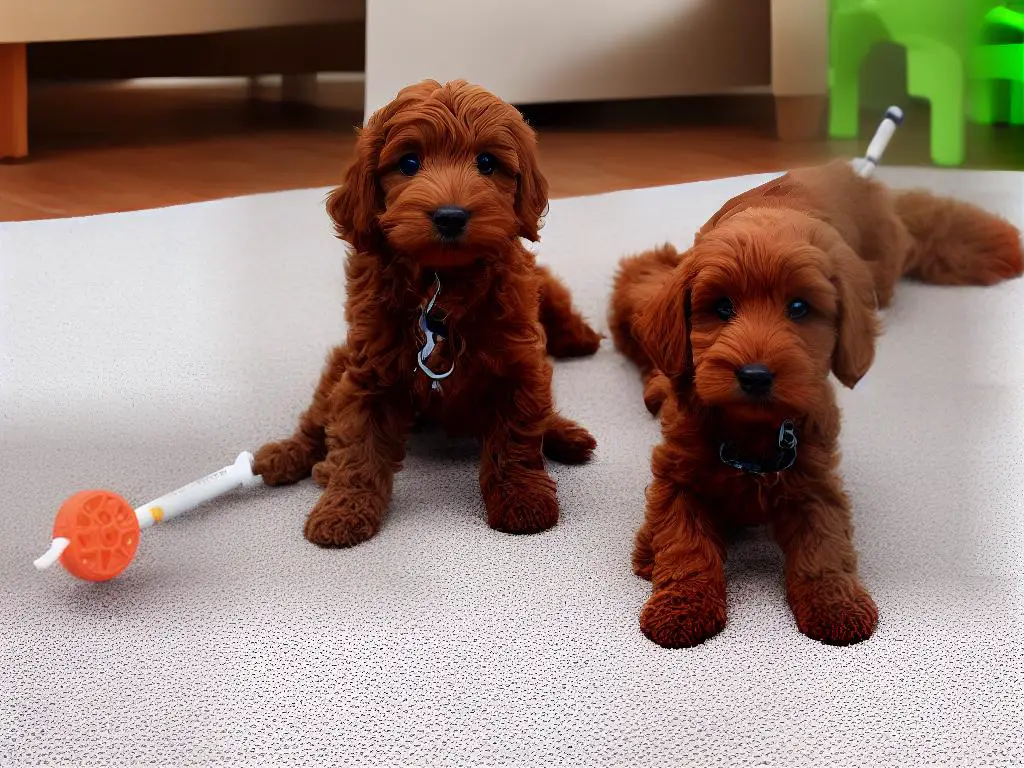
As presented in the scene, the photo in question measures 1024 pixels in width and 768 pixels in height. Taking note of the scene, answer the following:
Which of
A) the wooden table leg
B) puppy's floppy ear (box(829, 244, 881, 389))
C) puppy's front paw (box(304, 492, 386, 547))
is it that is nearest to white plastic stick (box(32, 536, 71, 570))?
puppy's front paw (box(304, 492, 386, 547))

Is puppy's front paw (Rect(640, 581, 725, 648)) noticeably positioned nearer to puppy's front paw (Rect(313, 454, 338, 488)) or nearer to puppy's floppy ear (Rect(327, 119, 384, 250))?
puppy's front paw (Rect(313, 454, 338, 488))

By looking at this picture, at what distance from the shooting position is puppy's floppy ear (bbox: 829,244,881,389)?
1.56 meters

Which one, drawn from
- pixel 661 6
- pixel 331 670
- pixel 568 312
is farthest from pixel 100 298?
pixel 661 6

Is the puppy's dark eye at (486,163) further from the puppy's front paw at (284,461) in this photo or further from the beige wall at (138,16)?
the beige wall at (138,16)

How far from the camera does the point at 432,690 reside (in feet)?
4.70

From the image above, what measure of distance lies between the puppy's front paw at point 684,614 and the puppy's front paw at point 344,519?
490 millimetres

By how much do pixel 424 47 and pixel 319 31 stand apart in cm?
152

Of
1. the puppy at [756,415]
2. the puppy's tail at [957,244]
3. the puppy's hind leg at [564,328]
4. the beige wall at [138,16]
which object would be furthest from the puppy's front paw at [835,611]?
the beige wall at [138,16]

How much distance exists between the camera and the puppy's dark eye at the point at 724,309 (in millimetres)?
1545

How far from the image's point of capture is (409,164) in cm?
177

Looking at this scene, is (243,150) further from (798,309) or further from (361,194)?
(798,309)

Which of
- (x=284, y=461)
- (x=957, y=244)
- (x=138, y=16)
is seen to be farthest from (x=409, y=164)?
(x=138, y=16)

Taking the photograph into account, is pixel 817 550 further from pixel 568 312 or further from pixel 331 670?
pixel 568 312

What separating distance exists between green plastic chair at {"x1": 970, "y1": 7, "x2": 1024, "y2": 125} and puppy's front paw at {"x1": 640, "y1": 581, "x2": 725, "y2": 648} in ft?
2.93
